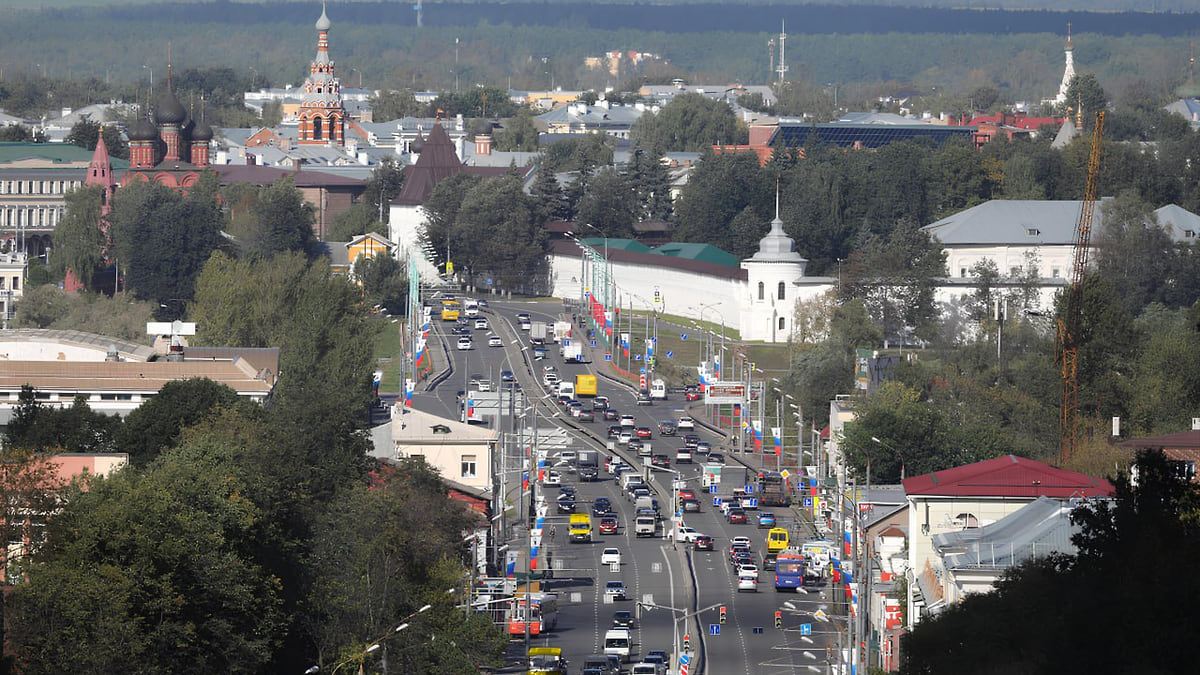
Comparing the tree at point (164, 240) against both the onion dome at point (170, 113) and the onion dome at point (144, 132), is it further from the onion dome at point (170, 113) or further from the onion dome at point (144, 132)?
the onion dome at point (170, 113)

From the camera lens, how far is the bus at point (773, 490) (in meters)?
68.8

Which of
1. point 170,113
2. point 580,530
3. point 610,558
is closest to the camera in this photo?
point 610,558

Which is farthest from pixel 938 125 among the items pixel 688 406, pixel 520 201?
pixel 688 406

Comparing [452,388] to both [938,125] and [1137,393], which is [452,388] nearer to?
[1137,393]

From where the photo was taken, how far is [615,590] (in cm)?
5541

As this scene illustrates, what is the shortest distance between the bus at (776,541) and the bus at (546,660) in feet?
41.7

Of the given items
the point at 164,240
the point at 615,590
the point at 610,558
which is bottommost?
the point at 615,590

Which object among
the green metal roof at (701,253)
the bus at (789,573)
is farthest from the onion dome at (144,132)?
the bus at (789,573)

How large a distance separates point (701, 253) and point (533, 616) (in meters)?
66.7

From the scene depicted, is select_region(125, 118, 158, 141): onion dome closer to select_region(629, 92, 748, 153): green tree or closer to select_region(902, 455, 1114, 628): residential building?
select_region(629, 92, 748, 153): green tree

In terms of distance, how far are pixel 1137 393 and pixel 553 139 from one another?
365 feet

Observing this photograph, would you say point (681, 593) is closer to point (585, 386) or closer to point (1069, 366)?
point (1069, 366)

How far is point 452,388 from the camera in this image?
285 ft

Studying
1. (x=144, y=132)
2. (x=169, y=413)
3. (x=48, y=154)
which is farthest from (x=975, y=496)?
(x=48, y=154)
